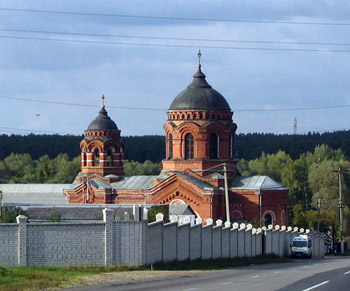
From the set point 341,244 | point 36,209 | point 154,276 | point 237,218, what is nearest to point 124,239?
point 154,276

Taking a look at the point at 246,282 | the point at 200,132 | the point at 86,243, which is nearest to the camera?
Result: the point at 246,282

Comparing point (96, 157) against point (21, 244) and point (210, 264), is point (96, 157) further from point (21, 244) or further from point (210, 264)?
point (21, 244)

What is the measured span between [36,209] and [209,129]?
672 inches

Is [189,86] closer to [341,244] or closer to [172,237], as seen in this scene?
[341,244]

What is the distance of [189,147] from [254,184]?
17.0ft

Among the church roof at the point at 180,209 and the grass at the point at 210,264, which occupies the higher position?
the church roof at the point at 180,209

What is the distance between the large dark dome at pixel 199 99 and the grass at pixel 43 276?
42.3m

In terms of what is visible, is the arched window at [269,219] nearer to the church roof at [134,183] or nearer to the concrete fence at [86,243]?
the church roof at [134,183]

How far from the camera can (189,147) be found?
262ft

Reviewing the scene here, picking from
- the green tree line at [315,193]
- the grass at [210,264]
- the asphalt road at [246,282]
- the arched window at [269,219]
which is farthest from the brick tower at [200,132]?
the asphalt road at [246,282]

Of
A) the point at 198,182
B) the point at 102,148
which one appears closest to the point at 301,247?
the point at 198,182

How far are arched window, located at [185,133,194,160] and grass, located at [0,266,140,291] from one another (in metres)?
42.3

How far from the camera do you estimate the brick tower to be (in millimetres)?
78938

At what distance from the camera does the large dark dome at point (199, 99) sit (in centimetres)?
7919
